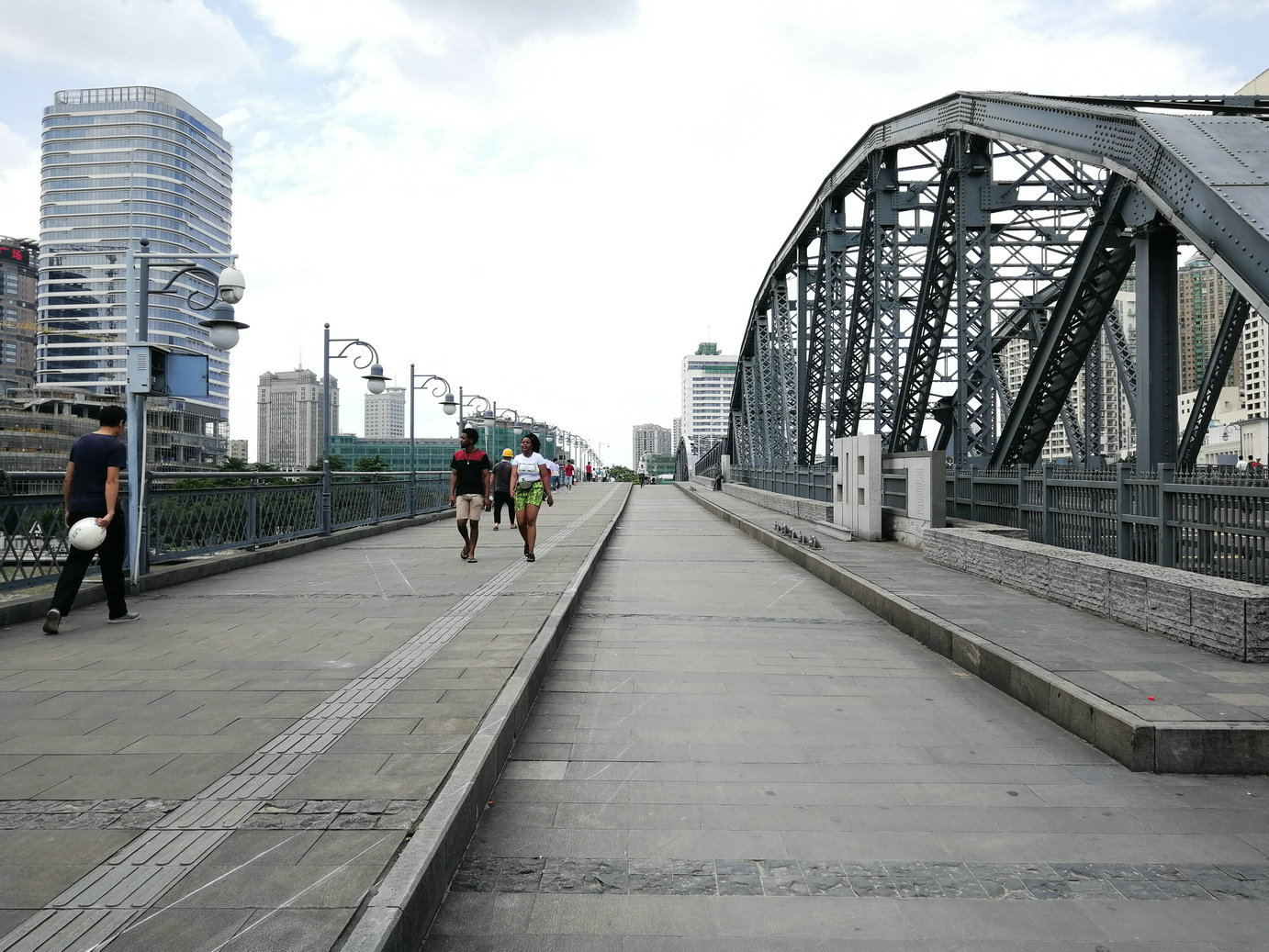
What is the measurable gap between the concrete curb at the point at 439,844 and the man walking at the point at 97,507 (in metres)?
4.23

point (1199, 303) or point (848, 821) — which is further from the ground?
point (1199, 303)

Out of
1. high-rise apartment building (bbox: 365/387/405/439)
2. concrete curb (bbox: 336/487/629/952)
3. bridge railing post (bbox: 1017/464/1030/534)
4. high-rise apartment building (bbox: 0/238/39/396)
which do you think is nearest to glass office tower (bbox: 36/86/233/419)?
high-rise apartment building (bbox: 0/238/39/396)

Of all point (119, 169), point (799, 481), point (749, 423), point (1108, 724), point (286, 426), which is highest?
point (119, 169)

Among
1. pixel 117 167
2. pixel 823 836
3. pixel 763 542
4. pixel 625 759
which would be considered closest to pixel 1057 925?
pixel 823 836

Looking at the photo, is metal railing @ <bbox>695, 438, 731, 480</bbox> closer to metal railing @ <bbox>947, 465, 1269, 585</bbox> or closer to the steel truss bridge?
the steel truss bridge

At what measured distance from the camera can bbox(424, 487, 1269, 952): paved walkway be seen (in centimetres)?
294

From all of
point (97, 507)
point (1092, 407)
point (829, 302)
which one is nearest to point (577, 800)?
point (97, 507)

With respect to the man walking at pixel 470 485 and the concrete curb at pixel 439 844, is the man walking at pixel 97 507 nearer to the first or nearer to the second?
the concrete curb at pixel 439 844

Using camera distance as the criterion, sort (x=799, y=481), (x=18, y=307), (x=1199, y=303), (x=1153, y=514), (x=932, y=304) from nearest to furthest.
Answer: (x=1153, y=514) < (x=932, y=304) < (x=799, y=481) < (x=1199, y=303) < (x=18, y=307)

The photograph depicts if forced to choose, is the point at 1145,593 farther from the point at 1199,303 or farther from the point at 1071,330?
the point at 1199,303

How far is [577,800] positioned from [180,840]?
1651 mm

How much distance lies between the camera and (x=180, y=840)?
3127mm

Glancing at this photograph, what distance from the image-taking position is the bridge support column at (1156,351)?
9383 millimetres

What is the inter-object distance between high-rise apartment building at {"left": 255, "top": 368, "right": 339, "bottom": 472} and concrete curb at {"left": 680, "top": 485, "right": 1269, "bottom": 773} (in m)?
150
